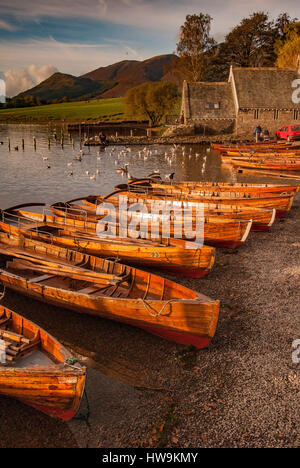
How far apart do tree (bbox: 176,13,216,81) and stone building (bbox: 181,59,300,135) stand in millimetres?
14564

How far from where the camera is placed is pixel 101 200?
18.8m

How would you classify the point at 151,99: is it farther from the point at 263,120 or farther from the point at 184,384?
the point at 184,384

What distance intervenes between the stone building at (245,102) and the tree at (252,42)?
796 inches

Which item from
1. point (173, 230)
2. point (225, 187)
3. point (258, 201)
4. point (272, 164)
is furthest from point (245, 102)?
point (173, 230)

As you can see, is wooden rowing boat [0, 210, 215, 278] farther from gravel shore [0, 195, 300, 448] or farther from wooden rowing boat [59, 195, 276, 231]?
wooden rowing boat [59, 195, 276, 231]

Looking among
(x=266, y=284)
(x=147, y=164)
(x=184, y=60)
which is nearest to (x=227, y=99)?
(x=184, y=60)

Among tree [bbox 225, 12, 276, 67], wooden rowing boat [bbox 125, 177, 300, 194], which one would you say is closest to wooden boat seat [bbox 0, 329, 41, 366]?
wooden rowing boat [bbox 125, 177, 300, 194]

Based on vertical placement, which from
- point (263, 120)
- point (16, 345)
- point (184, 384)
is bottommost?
point (184, 384)

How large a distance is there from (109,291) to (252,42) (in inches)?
3114

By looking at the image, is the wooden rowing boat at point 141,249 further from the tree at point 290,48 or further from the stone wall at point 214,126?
the tree at point 290,48

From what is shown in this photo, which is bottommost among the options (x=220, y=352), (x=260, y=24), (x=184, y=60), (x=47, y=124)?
(x=220, y=352)

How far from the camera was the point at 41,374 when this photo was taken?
6535mm
